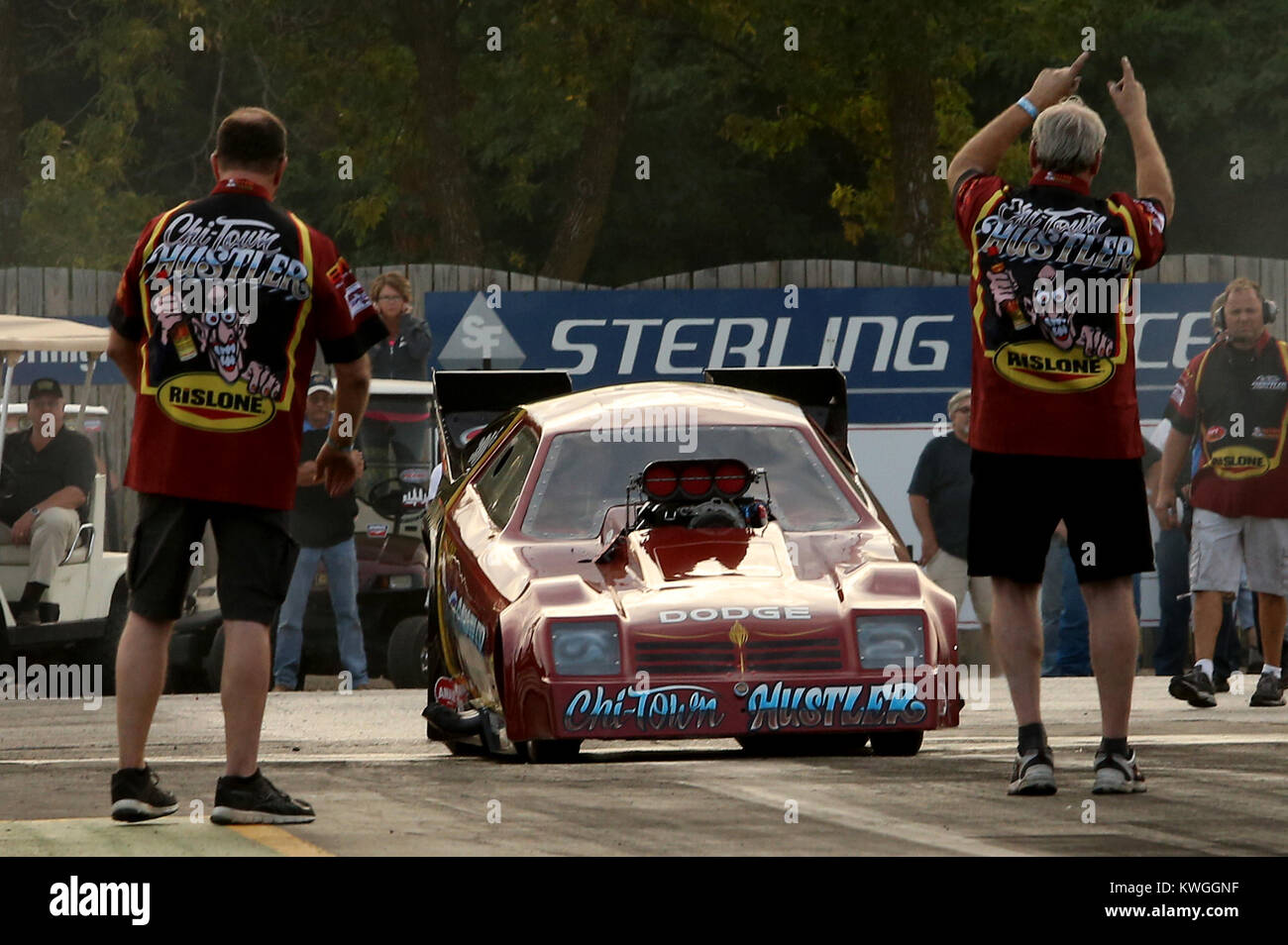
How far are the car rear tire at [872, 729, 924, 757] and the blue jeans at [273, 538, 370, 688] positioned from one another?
538 cm

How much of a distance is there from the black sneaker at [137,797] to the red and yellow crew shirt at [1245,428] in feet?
20.4

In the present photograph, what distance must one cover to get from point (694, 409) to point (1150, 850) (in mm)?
4033

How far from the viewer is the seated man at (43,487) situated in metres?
13.1

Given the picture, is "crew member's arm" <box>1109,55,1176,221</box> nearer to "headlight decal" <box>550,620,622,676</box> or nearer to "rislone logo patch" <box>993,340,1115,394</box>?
"rislone logo patch" <box>993,340,1115,394</box>

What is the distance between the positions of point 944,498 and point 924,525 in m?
0.21

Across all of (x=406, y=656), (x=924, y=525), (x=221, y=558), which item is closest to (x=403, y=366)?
(x=406, y=656)

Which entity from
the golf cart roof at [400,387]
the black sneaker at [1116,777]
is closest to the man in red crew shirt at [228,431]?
the black sneaker at [1116,777]

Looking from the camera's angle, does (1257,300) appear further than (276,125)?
Yes

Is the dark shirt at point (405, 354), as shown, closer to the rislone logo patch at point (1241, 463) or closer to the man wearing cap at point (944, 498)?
the man wearing cap at point (944, 498)

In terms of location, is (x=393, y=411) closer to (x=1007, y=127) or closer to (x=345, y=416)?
(x=1007, y=127)

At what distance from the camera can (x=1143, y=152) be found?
687cm

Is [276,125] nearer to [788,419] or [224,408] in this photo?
[224,408]

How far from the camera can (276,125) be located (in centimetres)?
636

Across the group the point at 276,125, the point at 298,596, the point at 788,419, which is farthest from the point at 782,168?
the point at 276,125
